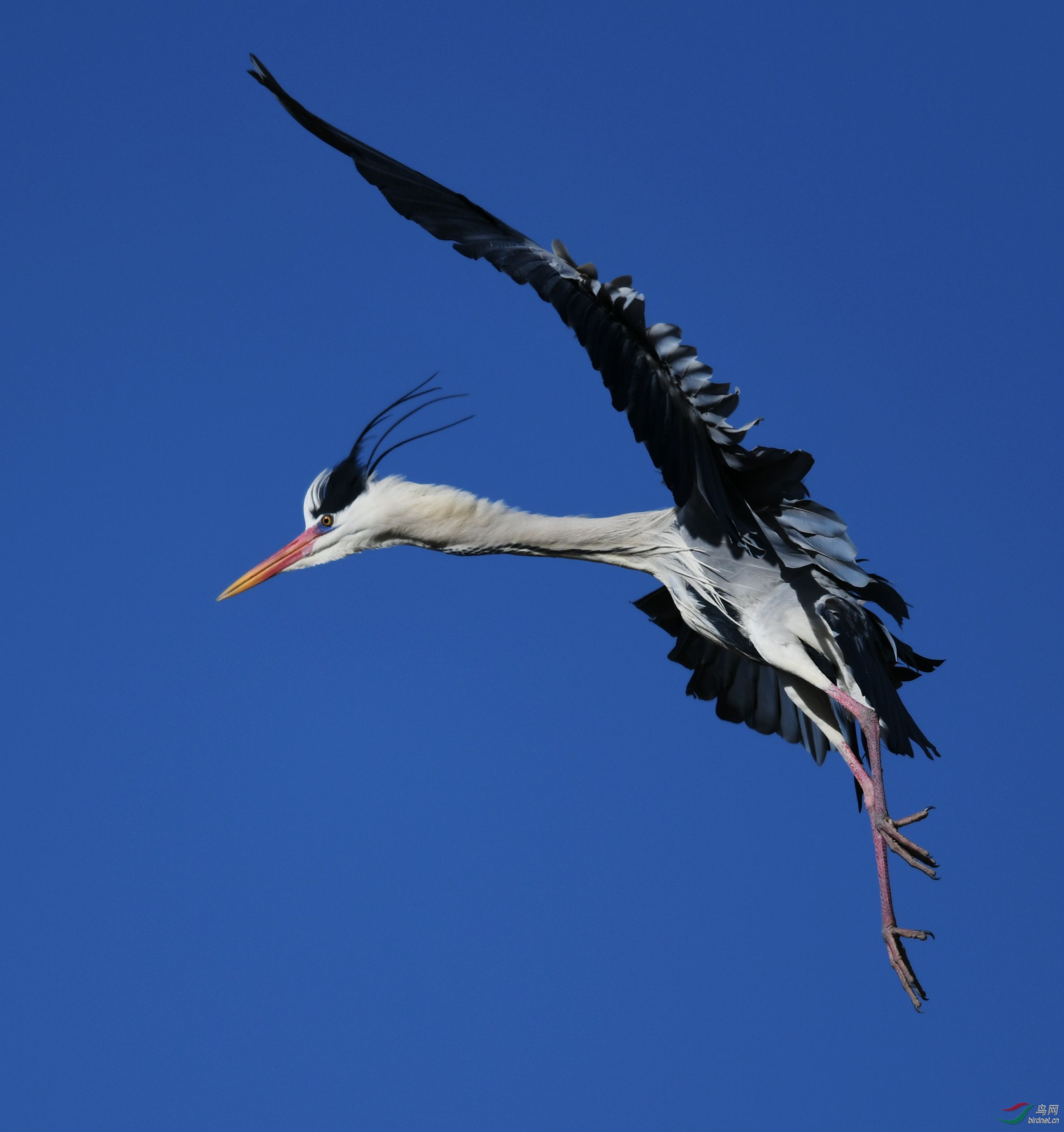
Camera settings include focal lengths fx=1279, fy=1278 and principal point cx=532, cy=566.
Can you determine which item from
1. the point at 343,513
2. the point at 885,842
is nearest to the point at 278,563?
the point at 343,513

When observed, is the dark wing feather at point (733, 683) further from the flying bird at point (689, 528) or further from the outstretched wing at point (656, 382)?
the outstretched wing at point (656, 382)

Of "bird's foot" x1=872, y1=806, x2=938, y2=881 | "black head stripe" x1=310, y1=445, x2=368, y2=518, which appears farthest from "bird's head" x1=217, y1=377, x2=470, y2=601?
"bird's foot" x1=872, y1=806, x2=938, y2=881

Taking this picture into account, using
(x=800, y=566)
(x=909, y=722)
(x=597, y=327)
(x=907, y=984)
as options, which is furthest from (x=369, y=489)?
(x=907, y=984)

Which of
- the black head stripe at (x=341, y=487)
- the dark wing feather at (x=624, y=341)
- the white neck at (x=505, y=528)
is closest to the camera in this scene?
the dark wing feather at (x=624, y=341)

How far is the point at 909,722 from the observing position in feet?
13.9

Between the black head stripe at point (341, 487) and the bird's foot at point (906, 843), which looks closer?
the bird's foot at point (906, 843)

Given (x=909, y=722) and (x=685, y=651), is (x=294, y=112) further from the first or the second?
(x=909, y=722)

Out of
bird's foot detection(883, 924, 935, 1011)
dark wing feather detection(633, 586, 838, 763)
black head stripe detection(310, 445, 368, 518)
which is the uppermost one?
dark wing feather detection(633, 586, 838, 763)

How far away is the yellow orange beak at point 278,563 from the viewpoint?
14.7 ft

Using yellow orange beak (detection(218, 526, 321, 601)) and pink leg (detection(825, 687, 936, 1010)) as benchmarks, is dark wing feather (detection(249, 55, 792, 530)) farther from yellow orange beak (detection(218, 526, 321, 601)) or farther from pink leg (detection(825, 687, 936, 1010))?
yellow orange beak (detection(218, 526, 321, 601))

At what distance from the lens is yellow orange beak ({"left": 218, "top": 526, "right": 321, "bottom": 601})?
4477 mm

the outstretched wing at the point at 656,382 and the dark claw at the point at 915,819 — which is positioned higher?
the outstretched wing at the point at 656,382

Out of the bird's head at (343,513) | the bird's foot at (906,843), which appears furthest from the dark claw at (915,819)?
the bird's head at (343,513)

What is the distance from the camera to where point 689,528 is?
4148mm
